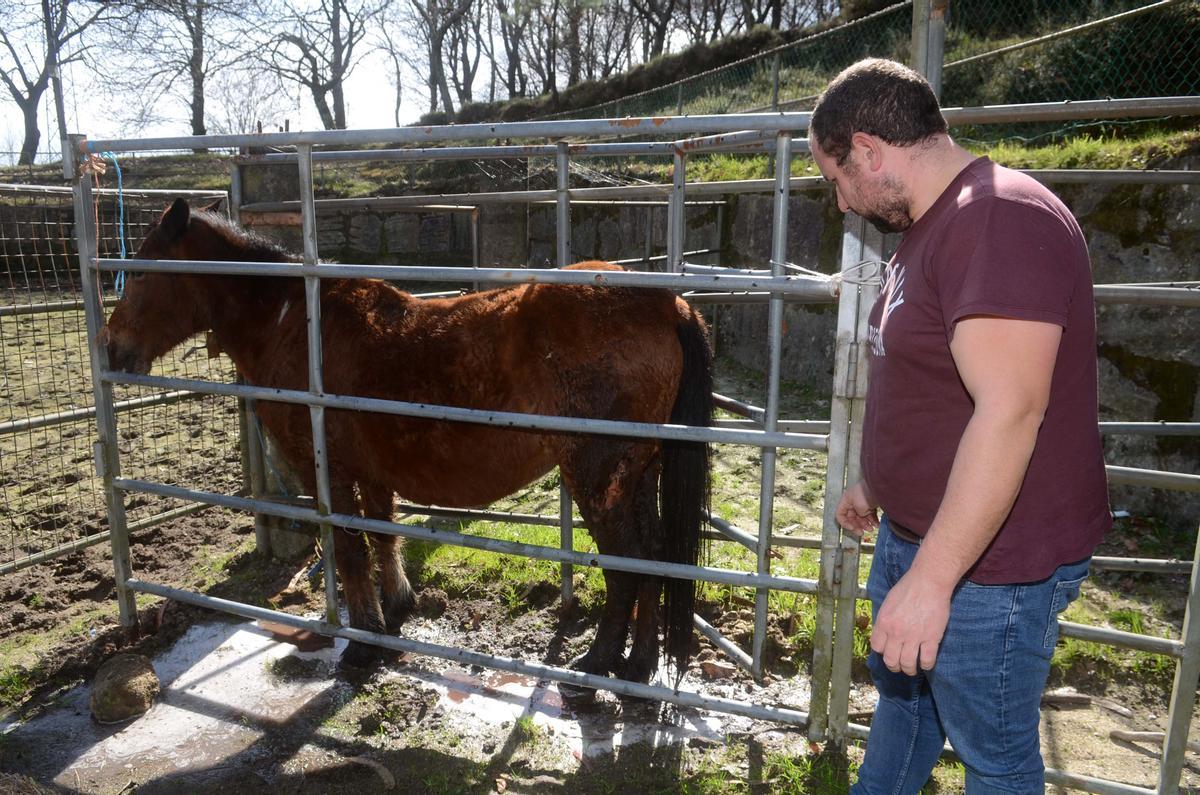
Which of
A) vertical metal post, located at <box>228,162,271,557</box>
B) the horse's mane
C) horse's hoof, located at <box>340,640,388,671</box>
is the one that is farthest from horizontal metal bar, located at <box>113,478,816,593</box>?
the horse's mane

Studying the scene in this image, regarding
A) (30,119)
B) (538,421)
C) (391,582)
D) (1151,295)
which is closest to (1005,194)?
(1151,295)

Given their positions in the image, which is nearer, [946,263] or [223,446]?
[946,263]

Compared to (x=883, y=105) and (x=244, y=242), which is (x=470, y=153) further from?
(x=883, y=105)

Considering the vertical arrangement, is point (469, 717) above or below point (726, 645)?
below

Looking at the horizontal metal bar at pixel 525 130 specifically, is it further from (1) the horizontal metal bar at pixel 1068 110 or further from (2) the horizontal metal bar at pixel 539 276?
(1) the horizontal metal bar at pixel 1068 110

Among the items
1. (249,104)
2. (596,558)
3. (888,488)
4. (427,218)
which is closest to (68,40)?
(427,218)

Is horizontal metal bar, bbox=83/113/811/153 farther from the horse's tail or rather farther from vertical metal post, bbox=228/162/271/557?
vertical metal post, bbox=228/162/271/557

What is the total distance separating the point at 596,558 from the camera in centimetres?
254

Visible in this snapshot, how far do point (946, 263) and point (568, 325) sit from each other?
1.78 metres

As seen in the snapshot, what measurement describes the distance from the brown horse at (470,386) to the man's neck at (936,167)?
1528 mm

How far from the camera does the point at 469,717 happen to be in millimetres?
3080

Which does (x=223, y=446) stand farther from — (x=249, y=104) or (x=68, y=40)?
(x=249, y=104)

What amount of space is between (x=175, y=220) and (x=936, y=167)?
346 centimetres

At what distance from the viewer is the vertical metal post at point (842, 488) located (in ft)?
6.97
